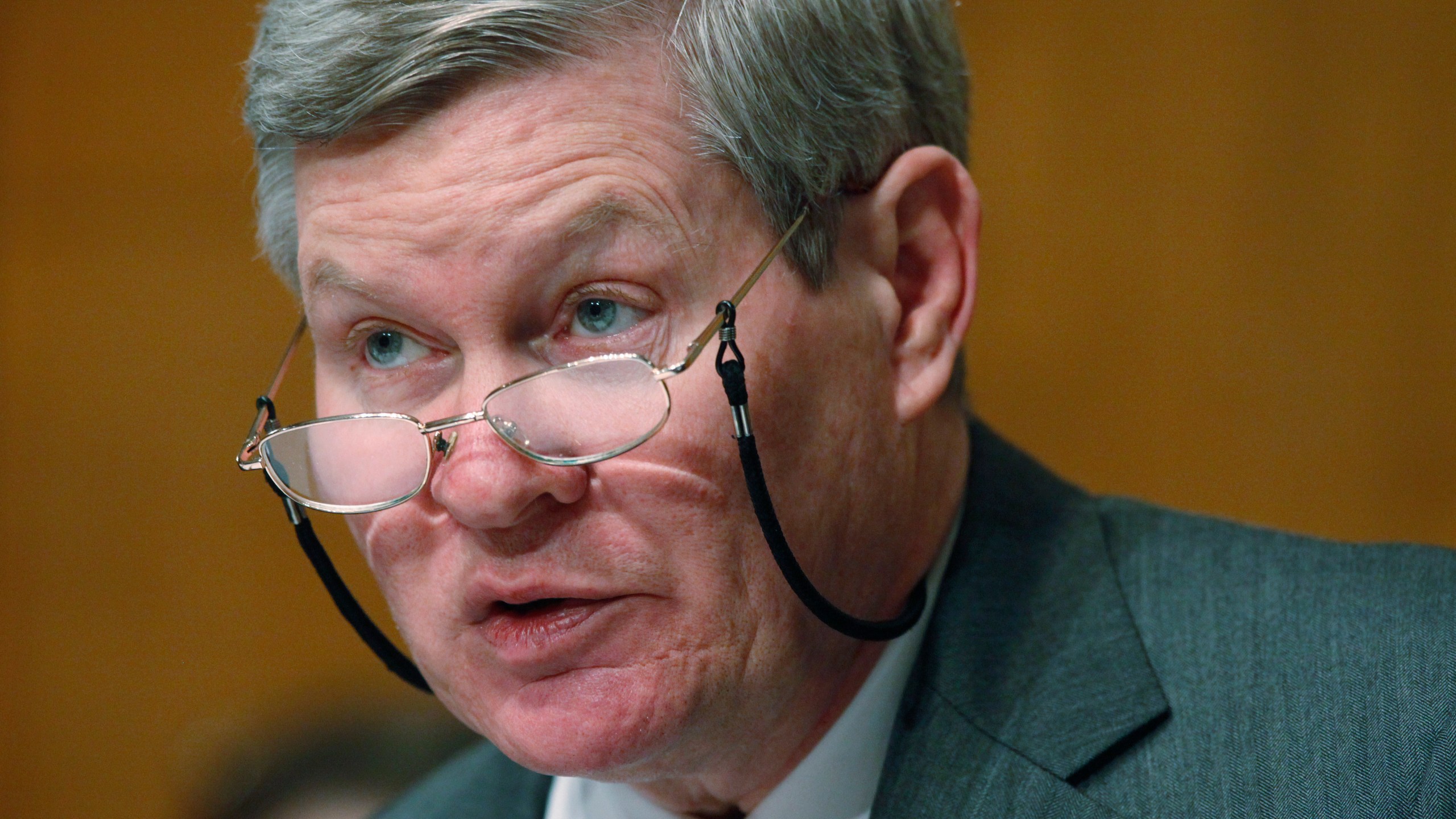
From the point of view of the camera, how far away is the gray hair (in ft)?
4.13

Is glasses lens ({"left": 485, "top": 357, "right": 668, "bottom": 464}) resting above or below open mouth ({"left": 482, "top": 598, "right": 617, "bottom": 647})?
above

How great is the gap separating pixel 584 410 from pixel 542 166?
245mm

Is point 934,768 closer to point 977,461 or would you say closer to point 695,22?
point 977,461

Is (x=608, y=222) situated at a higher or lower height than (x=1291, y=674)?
higher

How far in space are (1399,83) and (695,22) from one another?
6.67 feet

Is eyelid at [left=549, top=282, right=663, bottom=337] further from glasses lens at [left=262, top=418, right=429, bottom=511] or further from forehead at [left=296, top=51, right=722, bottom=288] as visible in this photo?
glasses lens at [left=262, top=418, right=429, bottom=511]

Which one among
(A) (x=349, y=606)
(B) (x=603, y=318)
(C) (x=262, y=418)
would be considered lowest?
(A) (x=349, y=606)

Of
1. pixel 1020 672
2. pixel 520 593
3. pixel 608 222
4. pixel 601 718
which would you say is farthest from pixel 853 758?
pixel 608 222

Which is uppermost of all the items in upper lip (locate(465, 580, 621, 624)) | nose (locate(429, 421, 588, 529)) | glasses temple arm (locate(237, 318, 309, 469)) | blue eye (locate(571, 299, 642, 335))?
blue eye (locate(571, 299, 642, 335))

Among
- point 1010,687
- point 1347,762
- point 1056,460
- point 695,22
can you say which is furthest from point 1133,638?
point 1056,460

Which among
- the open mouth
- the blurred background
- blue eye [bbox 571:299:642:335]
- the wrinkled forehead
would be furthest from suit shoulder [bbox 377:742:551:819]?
the blurred background

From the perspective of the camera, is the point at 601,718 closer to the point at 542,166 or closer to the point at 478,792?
the point at 542,166

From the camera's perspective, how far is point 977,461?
5.64 ft

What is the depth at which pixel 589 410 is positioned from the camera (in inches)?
49.9
